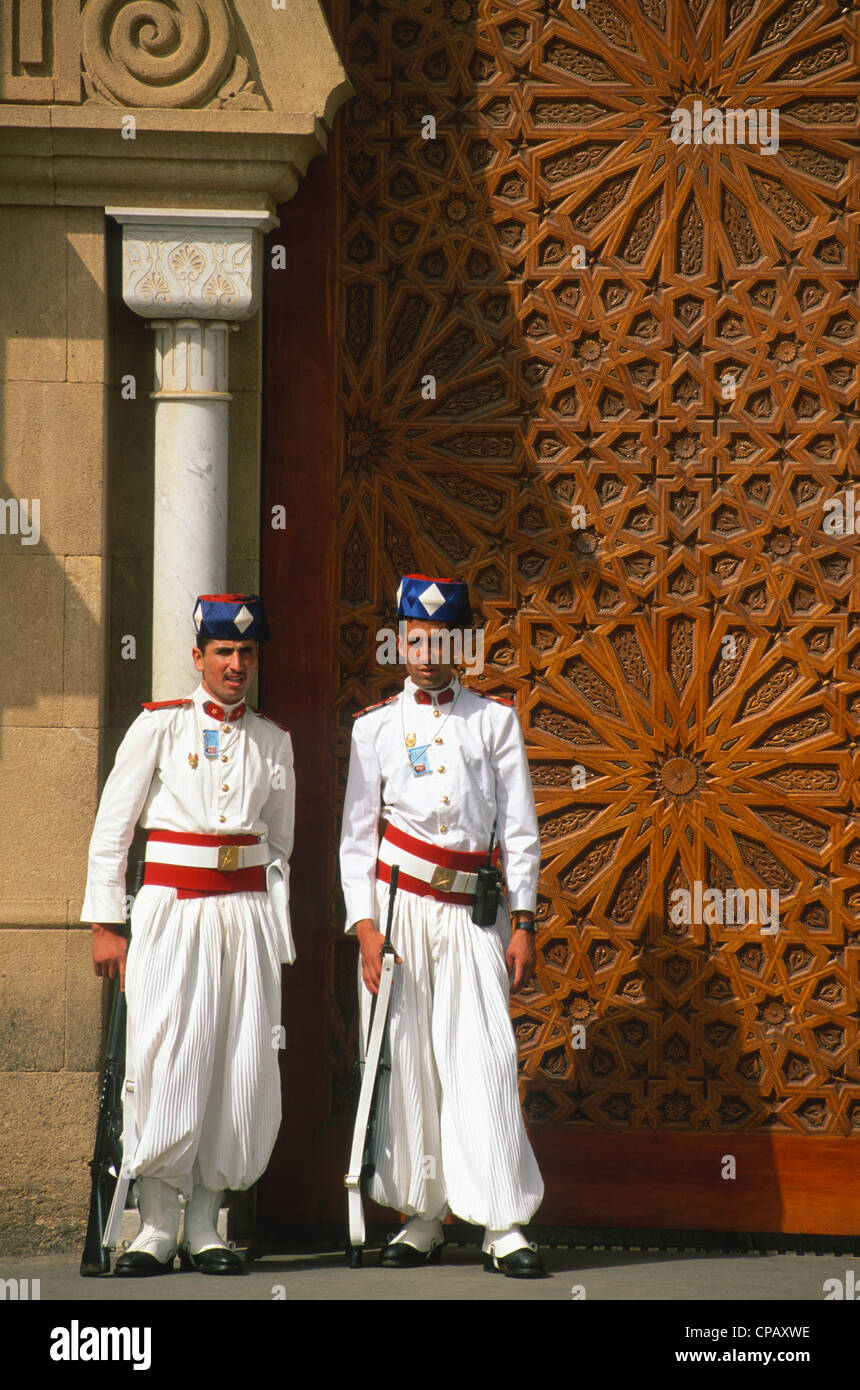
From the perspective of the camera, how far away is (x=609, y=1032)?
5426 mm

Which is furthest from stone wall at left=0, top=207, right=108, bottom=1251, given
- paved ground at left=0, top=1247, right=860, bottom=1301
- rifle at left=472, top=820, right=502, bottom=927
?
rifle at left=472, top=820, right=502, bottom=927

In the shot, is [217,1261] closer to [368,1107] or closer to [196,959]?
[368,1107]

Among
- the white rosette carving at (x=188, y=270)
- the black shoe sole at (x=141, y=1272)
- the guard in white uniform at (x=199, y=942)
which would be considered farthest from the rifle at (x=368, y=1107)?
the white rosette carving at (x=188, y=270)

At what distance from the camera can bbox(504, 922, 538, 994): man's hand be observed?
4.78m

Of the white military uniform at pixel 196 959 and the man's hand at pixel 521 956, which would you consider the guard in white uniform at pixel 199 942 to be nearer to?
the white military uniform at pixel 196 959

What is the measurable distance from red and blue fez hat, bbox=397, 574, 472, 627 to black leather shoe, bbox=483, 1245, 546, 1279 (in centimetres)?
179

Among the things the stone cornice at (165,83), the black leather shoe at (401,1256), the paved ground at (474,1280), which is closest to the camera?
the paved ground at (474,1280)

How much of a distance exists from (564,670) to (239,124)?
1980mm

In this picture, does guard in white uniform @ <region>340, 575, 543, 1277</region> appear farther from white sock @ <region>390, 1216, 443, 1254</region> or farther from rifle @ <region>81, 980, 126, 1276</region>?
rifle @ <region>81, 980, 126, 1276</region>

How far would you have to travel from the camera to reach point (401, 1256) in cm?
485

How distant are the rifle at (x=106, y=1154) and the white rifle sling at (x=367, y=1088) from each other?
64 cm

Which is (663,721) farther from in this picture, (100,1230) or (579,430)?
(100,1230)

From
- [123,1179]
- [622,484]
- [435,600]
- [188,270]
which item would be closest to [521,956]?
[435,600]

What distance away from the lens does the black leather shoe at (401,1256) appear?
4840mm
